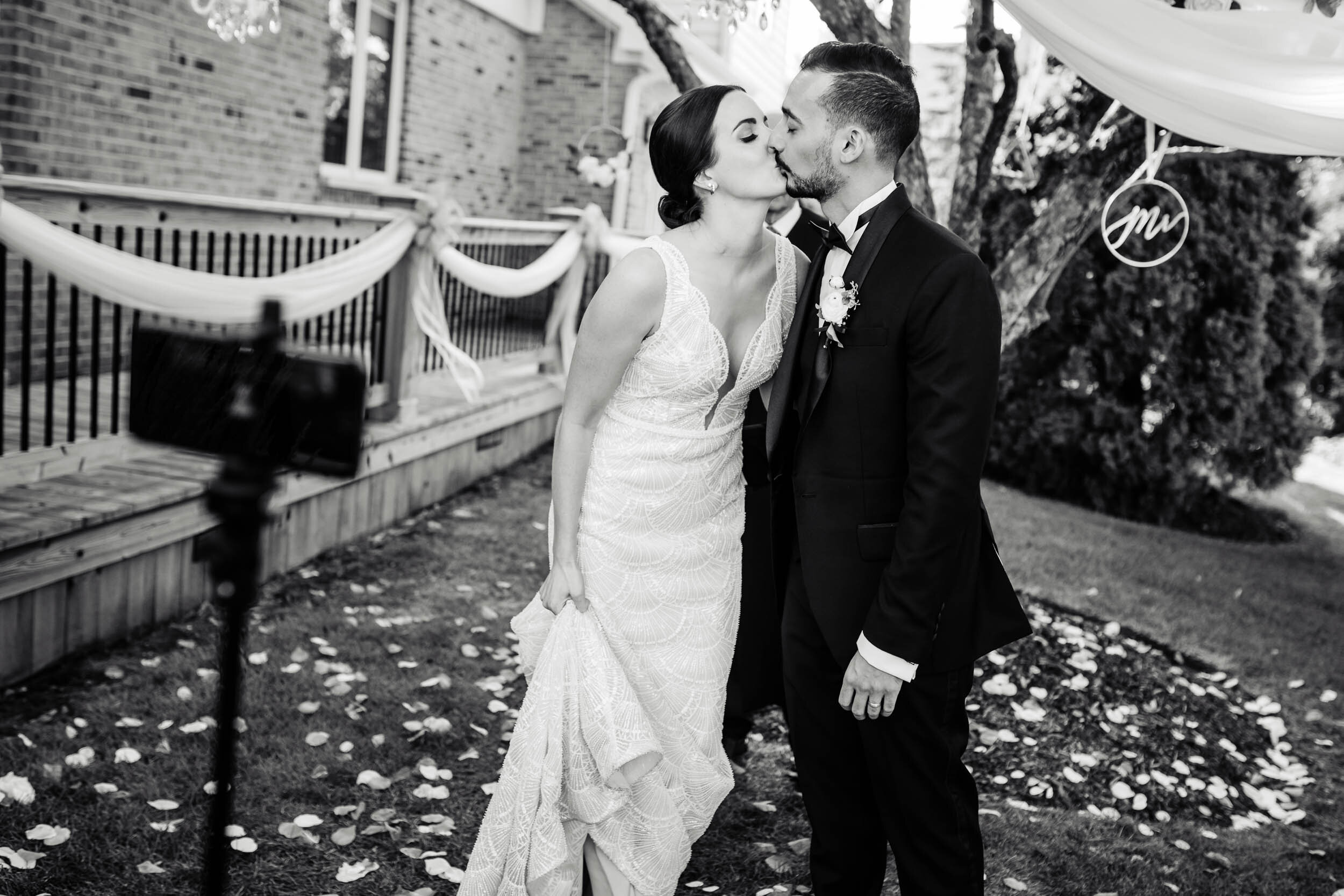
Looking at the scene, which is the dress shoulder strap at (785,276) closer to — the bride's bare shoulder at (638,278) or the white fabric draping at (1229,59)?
the bride's bare shoulder at (638,278)

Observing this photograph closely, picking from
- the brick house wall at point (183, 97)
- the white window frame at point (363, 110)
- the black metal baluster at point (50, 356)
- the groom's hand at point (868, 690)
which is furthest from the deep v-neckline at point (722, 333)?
the white window frame at point (363, 110)

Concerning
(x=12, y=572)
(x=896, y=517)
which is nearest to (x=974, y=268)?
(x=896, y=517)

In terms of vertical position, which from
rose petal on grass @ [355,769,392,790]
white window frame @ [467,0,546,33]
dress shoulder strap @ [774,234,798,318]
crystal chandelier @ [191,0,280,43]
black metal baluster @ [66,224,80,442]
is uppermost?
white window frame @ [467,0,546,33]

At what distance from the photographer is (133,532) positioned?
461cm

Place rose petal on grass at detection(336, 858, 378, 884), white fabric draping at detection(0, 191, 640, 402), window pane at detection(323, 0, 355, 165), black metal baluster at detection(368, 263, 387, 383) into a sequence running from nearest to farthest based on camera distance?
rose petal on grass at detection(336, 858, 378, 884)
white fabric draping at detection(0, 191, 640, 402)
black metal baluster at detection(368, 263, 387, 383)
window pane at detection(323, 0, 355, 165)

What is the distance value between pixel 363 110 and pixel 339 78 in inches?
14.9

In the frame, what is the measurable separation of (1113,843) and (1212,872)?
32 centimetres

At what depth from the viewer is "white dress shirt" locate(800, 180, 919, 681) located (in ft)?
8.08

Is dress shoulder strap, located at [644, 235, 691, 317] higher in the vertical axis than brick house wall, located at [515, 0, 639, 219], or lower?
lower

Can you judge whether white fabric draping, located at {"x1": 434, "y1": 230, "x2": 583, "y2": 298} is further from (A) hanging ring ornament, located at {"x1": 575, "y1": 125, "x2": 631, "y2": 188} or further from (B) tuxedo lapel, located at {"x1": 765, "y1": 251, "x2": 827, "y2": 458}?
(B) tuxedo lapel, located at {"x1": 765, "y1": 251, "x2": 827, "y2": 458}

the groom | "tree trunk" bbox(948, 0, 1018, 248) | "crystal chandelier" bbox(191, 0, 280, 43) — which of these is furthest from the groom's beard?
"crystal chandelier" bbox(191, 0, 280, 43)

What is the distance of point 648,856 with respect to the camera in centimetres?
297

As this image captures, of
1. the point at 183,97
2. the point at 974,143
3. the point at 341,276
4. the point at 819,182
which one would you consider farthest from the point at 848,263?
the point at 183,97

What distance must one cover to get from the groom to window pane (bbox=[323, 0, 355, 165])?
8739 mm
